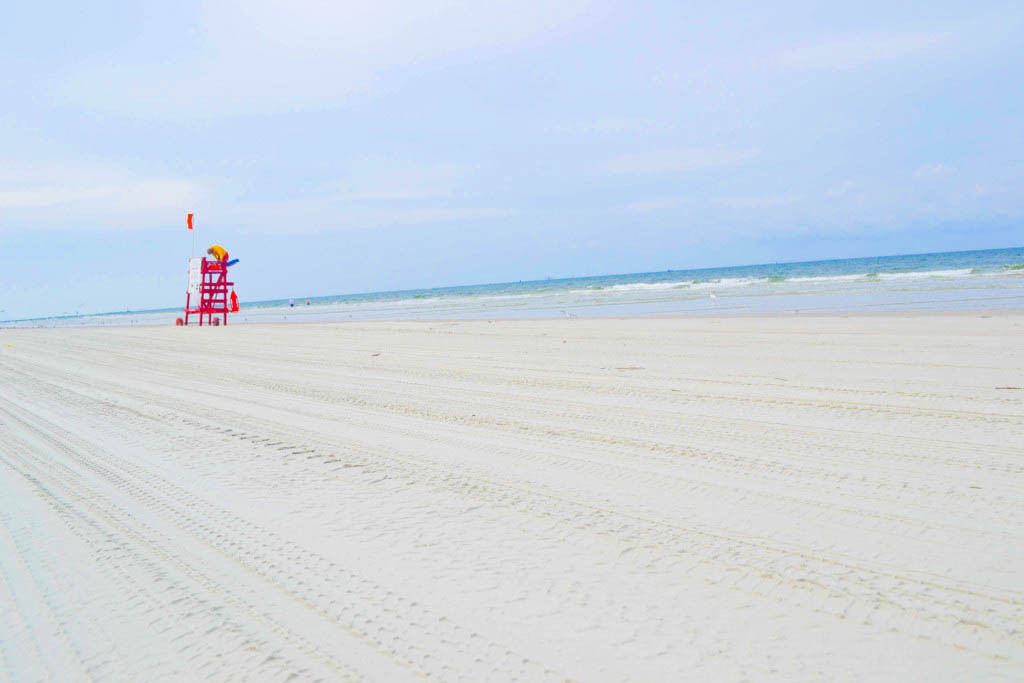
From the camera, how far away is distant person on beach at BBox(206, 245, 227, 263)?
2334 cm

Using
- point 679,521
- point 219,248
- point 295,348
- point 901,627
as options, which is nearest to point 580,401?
point 679,521

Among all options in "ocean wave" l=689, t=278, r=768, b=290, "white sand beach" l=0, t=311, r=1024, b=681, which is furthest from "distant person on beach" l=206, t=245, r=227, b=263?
"ocean wave" l=689, t=278, r=768, b=290

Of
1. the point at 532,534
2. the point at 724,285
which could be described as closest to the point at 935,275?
the point at 724,285

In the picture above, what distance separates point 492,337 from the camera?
12.5 m

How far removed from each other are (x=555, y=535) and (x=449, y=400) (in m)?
3.29

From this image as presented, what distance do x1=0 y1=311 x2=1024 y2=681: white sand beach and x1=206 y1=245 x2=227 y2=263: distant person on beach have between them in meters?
18.6

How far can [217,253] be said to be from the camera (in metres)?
23.4

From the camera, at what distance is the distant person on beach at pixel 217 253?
23344mm

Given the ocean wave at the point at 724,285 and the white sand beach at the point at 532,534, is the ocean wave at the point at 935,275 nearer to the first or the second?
the ocean wave at the point at 724,285

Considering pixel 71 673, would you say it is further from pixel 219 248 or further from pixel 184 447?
pixel 219 248

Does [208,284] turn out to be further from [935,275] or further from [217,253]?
[935,275]

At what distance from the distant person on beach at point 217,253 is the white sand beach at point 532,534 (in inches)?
733

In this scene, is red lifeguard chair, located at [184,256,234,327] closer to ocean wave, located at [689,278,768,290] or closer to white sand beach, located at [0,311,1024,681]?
white sand beach, located at [0,311,1024,681]

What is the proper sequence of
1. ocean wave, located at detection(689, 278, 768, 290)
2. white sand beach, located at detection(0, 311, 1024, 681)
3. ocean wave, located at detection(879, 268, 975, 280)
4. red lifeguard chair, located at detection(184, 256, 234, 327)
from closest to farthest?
white sand beach, located at detection(0, 311, 1024, 681) < red lifeguard chair, located at detection(184, 256, 234, 327) < ocean wave, located at detection(879, 268, 975, 280) < ocean wave, located at detection(689, 278, 768, 290)
